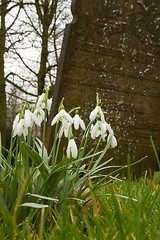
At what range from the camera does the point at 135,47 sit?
412 cm

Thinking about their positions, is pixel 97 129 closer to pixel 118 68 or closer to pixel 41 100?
pixel 41 100

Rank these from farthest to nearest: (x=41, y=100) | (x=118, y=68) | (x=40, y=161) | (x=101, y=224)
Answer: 1. (x=118, y=68)
2. (x=41, y=100)
3. (x=40, y=161)
4. (x=101, y=224)

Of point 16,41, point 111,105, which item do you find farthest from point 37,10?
point 111,105

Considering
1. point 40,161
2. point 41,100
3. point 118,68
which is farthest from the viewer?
point 118,68

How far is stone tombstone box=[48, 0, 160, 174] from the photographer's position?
377 cm

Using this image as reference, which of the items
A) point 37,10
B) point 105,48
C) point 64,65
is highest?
point 37,10

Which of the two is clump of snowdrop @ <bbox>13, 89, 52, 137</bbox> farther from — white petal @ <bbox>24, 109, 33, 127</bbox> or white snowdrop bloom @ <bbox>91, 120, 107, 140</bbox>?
white snowdrop bloom @ <bbox>91, 120, 107, 140</bbox>

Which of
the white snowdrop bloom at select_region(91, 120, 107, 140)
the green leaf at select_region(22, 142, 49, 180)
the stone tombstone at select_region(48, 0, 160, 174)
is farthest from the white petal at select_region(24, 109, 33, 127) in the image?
Result: the stone tombstone at select_region(48, 0, 160, 174)

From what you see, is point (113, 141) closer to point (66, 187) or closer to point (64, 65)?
point (66, 187)

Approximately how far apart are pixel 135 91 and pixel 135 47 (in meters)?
0.63

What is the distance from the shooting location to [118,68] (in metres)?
4.02

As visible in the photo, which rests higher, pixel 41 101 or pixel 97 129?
pixel 41 101

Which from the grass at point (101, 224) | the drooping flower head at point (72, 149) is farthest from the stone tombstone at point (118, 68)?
the grass at point (101, 224)

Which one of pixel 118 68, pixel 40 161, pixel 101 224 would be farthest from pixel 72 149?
pixel 118 68
